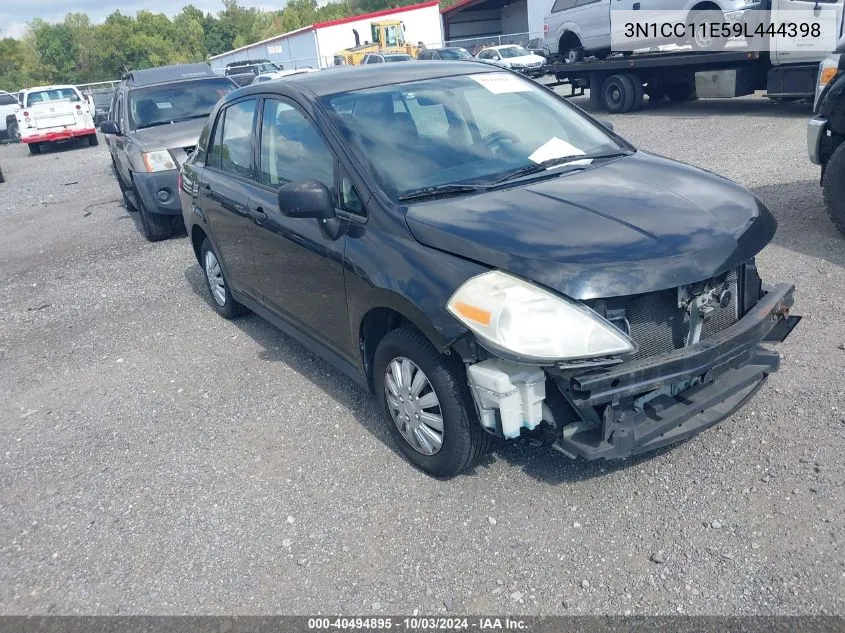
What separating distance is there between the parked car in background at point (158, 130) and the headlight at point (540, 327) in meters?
6.75

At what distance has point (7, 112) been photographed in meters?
26.8

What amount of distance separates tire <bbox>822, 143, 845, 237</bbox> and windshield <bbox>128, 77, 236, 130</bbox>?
23.8ft

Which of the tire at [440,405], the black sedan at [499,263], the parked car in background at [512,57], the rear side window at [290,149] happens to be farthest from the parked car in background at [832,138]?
the parked car in background at [512,57]

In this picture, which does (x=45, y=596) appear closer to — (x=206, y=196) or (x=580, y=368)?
(x=580, y=368)

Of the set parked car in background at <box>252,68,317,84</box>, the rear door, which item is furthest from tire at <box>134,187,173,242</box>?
the rear door

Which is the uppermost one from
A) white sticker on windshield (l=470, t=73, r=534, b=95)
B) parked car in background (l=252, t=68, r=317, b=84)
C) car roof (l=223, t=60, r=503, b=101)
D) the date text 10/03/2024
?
parked car in background (l=252, t=68, r=317, b=84)

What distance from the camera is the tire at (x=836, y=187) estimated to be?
5.77 meters

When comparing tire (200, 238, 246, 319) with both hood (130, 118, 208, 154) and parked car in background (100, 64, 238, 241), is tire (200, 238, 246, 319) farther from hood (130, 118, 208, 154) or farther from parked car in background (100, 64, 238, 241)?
hood (130, 118, 208, 154)

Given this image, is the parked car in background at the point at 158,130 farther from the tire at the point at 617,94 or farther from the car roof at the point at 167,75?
the tire at the point at 617,94

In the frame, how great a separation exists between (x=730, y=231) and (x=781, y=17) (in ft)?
35.4

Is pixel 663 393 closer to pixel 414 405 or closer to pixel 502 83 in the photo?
pixel 414 405

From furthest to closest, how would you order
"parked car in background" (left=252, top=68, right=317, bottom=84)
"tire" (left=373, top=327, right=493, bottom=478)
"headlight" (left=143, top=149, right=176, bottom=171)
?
"headlight" (left=143, top=149, right=176, bottom=171), "parked car in background" (left=252, top=68, right=317, bottom=84), "tire" (left=373, top=327, right=493, bottom=478)

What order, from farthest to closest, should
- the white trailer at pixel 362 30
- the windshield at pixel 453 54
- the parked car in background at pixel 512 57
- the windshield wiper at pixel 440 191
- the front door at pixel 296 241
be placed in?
the white trailer at pixel 362 30
the windshield at pixel 453 54
the parked car in background at pixel 512 57
the front door at pixel 296 241
the windshield wiper at pixel 440 191

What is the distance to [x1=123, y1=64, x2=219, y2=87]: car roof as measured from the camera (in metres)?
10.5
